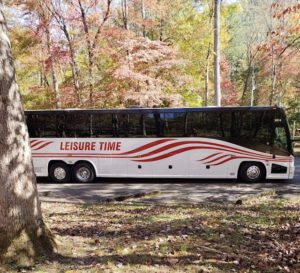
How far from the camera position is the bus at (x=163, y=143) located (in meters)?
13.9

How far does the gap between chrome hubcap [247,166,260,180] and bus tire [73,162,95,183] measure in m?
5.98

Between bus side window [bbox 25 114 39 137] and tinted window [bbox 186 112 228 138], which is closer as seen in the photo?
tinted window [bbox 186 112 228 138]

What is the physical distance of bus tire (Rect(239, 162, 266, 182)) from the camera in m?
14.1

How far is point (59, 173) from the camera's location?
15.1m

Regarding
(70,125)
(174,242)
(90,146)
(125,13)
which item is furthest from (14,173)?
(125,13)

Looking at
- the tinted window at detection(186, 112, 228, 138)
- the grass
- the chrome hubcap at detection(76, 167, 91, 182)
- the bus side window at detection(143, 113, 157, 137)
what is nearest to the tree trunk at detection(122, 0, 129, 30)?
the bus side window at detection(143, 113, 157, 137)

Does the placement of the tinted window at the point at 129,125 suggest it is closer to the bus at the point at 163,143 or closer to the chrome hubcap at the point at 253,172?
the bus at the point at 163,143

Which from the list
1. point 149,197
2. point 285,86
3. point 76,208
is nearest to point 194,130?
point 149,197

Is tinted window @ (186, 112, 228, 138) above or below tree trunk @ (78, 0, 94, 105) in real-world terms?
below

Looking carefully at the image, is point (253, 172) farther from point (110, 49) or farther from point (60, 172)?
point (110, 49)

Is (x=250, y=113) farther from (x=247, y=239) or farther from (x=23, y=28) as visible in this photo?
(x=23, y=28)

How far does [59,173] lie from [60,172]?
0.06 meters

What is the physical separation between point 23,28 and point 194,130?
1142 cm

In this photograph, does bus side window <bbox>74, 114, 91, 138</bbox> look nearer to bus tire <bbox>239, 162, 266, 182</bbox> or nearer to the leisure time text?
the leisure time text
